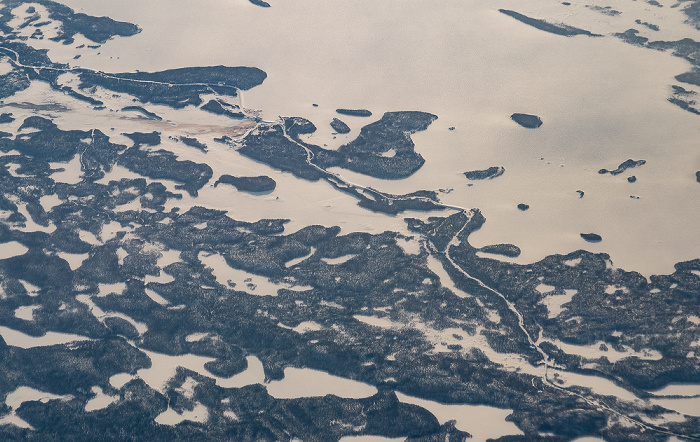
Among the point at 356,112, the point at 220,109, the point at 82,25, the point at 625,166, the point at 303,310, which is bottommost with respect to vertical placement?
the point at 303,310

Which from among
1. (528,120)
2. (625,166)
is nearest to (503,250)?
(625,166)

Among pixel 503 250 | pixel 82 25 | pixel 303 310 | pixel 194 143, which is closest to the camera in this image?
pixel 303 310

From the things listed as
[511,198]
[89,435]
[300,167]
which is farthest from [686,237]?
[89,435]

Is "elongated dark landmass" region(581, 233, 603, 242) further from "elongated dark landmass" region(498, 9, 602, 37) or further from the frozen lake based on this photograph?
"elongated dark landmass" region(498, 9, 602, 37)

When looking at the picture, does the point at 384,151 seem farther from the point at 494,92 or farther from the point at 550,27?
the point at 550,27

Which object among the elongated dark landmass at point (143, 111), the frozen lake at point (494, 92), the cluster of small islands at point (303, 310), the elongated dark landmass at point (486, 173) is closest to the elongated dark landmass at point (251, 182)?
the cluster of small islands at point (303, 310)

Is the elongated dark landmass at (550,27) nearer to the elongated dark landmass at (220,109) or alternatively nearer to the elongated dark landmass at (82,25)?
the elongated dark landmass at (220,109)
